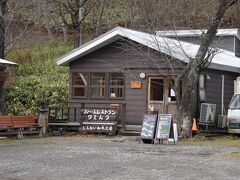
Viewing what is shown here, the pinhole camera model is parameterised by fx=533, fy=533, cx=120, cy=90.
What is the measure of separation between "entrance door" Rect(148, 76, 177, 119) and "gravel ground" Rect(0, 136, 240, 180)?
5.27 m

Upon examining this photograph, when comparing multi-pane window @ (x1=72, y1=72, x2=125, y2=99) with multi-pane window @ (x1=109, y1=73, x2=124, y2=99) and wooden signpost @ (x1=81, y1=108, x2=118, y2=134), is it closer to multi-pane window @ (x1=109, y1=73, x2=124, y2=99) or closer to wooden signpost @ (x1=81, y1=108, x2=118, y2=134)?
multi-pane window @ (x1=109, y1=73, x2=124, y2=99)

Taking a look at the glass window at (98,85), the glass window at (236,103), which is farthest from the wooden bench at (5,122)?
the glass window at (236,103)

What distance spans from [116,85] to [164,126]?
249 inches

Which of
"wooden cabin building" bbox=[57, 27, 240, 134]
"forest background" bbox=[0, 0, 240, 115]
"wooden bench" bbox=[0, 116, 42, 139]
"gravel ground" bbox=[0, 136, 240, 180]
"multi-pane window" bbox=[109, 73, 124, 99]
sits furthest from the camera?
"forest background" bbox=[0, 0, 240, 115]

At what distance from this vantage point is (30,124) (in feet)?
71.3

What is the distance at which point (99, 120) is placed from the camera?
74.8 feet

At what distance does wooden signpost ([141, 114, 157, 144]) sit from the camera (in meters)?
18.6

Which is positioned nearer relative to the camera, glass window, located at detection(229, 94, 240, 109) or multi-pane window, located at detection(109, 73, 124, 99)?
glass window, located at detection(229, 94, 240, 109)

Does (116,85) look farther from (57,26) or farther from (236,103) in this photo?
(57,26)

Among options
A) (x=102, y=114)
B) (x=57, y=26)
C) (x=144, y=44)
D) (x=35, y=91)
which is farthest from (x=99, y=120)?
(x=57, y=26)

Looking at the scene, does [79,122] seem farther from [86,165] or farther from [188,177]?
[188,177]

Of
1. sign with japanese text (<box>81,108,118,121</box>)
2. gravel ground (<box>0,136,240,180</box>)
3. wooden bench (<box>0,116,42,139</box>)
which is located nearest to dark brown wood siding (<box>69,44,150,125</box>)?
sign with japanese text (<box>81,108,118,121</box>)

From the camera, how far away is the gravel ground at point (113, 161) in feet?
37.6

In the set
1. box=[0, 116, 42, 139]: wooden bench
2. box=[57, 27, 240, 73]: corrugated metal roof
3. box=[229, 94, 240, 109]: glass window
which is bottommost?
box=[0, 116, 42, 139]: wooden bench
